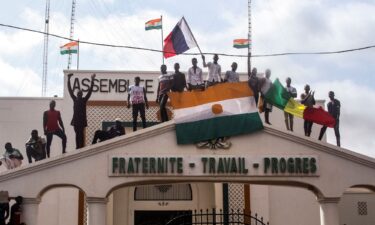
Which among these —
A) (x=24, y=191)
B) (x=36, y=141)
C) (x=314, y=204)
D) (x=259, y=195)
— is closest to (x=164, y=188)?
(x=259, y=195)

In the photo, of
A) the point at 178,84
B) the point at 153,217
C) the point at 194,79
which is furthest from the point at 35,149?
the point at 153,217

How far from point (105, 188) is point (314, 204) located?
27.9 ft

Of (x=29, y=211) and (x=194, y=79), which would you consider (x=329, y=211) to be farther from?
(x=29, y=211)

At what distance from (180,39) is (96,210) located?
214 inches

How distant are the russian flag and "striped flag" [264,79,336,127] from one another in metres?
2.62

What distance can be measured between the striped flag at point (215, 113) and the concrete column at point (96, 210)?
2.33 m

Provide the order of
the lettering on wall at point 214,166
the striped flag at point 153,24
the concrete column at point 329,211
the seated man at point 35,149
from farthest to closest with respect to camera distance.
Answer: the striped flag at point 153,24 < the seated man at point 35,149 < the concrete column at point 329,211 < the lettering on wall at point 214,166

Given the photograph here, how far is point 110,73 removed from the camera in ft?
72.0

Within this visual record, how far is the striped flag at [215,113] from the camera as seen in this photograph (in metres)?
15.7

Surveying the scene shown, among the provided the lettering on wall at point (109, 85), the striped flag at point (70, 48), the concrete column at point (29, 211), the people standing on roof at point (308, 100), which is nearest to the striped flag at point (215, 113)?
the people standing on roof at point (308, 100)

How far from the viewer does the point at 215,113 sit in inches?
628

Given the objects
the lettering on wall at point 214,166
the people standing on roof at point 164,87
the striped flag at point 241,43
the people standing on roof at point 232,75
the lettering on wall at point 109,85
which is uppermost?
the striped flag at point 241,43

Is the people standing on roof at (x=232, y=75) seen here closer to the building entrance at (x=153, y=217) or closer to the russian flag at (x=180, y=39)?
the russian flag at (x=180, y=39)

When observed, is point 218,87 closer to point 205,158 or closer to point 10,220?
point 205,158
